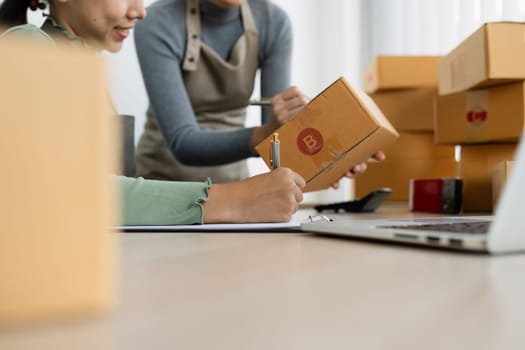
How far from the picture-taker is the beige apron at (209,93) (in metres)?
1.68

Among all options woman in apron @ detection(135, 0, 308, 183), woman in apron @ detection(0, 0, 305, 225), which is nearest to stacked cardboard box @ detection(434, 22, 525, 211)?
woman in apron @ detection(135, 0, 308, 183)

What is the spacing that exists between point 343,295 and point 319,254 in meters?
0.18

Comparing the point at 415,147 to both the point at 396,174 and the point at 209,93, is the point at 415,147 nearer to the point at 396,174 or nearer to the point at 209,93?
the point at 396,174

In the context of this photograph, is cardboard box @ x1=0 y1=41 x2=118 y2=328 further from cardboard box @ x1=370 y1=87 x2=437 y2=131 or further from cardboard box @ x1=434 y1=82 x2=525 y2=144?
cardboard box @ x1=370 y1=87 x2=437 y2=131

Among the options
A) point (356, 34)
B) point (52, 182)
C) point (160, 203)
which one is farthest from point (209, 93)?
point (52, 182)

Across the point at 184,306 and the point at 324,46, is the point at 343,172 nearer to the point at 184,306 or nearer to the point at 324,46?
the point at 184,306

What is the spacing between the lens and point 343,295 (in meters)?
0.32

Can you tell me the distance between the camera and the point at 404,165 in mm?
1823

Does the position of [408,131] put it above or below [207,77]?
below

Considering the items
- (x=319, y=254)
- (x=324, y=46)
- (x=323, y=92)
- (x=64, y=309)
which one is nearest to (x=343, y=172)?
(x=323, y=92)

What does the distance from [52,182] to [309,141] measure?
34.0 inches

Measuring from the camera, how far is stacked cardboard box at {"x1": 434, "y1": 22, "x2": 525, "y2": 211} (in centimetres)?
119

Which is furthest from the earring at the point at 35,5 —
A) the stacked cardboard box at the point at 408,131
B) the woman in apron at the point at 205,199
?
the stacked cardboard box at the point at 408,131

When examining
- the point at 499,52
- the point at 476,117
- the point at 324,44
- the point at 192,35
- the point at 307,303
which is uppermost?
the point at 324,44
